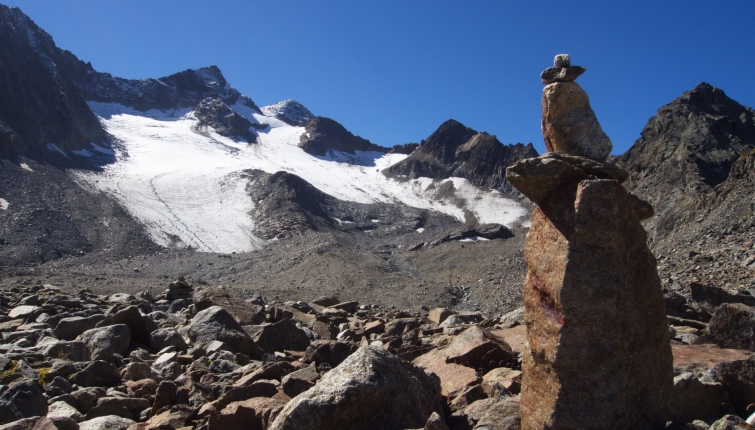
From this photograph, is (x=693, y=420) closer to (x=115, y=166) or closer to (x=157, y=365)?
(x=157, y=365)

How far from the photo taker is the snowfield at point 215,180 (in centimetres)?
7169

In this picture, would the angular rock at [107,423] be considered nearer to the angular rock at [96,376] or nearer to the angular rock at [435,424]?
the angular rock at [96,376]

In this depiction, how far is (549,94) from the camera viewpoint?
616 centimetres

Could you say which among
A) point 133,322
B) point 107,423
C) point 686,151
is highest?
point 686,151

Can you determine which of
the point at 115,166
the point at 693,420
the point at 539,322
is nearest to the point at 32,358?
the point at 539,322

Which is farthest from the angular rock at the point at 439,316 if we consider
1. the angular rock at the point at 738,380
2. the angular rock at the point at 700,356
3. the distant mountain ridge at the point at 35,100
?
the distant mountain ridge at the point at 35,100

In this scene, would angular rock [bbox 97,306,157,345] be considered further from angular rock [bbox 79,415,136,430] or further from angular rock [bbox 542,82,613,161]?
angular rock [bbox 542,82,613,161]

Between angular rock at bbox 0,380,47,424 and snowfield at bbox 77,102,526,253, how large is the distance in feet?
193

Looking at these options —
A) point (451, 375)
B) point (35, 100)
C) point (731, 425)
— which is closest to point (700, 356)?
point (731, 425)

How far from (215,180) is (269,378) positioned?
9160 cm

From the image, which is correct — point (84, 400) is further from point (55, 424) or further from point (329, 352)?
point (329, 352)

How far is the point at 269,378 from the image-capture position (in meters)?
7.69

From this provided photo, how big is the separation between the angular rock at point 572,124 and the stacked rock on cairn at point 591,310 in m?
0.51

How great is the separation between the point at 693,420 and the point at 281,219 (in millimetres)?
73421
